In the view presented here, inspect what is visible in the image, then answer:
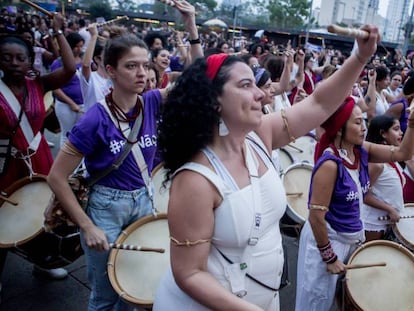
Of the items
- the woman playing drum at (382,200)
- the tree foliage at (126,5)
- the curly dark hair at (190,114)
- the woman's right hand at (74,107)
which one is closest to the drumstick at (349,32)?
the curly dark hair at (190,114)

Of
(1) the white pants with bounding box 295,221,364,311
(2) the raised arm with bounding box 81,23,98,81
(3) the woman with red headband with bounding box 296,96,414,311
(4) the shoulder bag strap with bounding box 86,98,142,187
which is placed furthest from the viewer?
(2) the raised arm with bounding box 81,23,98,81

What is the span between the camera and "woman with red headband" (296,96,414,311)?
2293mm

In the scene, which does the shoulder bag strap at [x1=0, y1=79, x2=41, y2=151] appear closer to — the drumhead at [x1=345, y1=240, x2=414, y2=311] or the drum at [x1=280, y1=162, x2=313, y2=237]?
the drum at [x1=280, y1=162, x2=313, y2=237]

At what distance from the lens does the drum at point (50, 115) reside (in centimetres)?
477

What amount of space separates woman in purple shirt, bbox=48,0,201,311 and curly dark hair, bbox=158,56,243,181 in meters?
0.70

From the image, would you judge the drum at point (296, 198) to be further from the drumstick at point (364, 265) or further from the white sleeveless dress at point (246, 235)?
the white sleeveless dress at point (246, 235)

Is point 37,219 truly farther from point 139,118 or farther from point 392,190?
point 392,190

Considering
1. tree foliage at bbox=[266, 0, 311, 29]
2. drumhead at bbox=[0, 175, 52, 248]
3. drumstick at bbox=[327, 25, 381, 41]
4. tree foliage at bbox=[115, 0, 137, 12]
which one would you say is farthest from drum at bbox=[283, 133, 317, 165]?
tree foliage at bbox=[266, 0, 311, 29]

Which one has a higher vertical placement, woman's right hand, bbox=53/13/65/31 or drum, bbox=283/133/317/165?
woman's right hand, bbox=53/13/65/31

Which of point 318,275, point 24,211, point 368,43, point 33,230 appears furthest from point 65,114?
point 368,43

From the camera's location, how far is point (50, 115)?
490 cm

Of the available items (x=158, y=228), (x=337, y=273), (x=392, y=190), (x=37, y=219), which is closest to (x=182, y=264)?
(x=158, y=228)

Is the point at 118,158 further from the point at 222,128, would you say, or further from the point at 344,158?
the point at 344,158

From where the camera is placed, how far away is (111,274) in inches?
80.7
